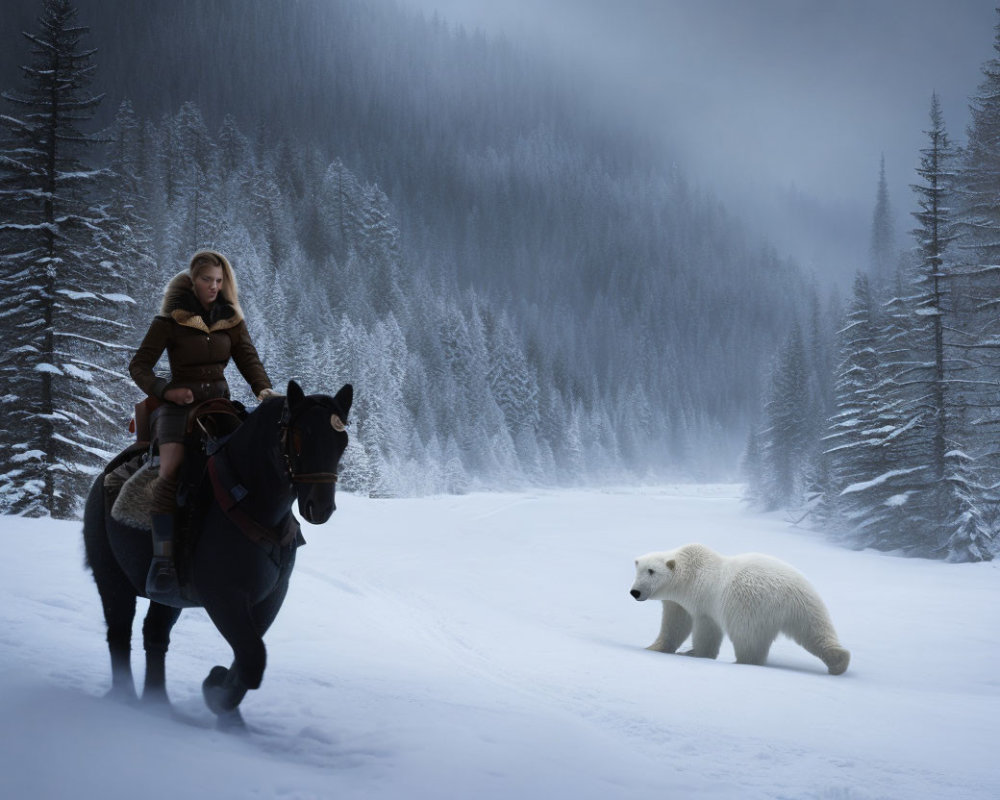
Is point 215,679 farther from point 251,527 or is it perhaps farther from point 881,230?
point 881,230

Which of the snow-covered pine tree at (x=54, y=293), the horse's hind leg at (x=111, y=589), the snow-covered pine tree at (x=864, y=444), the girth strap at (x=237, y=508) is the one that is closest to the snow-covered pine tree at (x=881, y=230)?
the snow-covered pine tree at (x=864, y=444)

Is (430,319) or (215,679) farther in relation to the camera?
(430,319)

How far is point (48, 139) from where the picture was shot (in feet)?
60.4

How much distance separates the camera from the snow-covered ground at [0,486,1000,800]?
11.5ft

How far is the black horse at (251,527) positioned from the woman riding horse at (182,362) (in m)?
0.22

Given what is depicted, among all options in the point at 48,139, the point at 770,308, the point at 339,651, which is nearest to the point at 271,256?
the point at 48,139

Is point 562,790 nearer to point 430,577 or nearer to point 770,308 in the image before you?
point 430,577

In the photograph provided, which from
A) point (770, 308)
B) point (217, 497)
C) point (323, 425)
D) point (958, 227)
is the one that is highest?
point (770, 308)

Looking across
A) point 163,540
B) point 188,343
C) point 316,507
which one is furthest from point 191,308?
point 316,507

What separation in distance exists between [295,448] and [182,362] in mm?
1537

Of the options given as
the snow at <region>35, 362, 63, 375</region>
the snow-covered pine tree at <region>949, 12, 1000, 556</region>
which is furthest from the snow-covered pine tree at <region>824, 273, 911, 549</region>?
the snow at <region>35, 362, 63, 375</region>

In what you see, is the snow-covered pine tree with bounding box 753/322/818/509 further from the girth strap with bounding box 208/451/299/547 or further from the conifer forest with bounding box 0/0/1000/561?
the girth strap with bounding box 208/451/299/547

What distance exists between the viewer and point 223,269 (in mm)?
5113

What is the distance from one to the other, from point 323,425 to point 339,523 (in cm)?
1688
